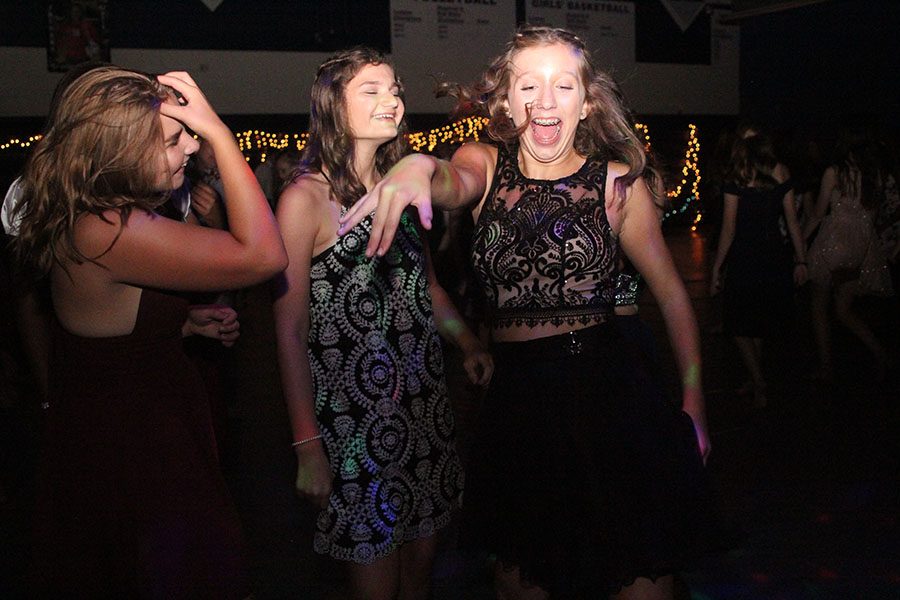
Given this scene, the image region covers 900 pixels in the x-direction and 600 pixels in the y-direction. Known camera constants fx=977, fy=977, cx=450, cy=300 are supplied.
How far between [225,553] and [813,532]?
8.45 ft

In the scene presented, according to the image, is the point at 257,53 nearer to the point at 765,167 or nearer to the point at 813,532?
the point at 765,167

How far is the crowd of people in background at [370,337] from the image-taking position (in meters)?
1.84

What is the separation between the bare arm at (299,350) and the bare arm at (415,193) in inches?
14.9

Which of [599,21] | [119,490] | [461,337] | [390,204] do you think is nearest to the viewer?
[390,204]

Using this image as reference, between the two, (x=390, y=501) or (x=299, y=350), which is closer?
(x=299, y=350)

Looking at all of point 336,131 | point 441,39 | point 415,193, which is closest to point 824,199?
point 336,131

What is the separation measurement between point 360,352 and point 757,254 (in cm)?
382

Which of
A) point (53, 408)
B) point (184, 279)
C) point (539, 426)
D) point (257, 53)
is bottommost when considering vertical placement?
point (539, 426)

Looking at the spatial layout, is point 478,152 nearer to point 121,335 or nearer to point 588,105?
point 588,105

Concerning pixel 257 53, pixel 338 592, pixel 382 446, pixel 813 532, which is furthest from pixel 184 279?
pixel 257 53

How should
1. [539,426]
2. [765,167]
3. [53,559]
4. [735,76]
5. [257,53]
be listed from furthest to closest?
[735,76]
[257,53]
[765,167]
[539,426]
[53,559]

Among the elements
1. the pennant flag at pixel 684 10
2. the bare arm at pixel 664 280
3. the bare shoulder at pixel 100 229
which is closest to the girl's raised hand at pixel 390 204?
the bare shoulder at pixel 100 229

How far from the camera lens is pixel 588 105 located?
93.6 inches

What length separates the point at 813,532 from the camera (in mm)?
3688
